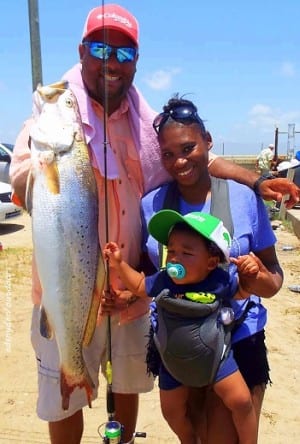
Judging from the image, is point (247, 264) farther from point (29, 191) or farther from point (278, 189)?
point (29, 191)

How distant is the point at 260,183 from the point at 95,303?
96 centimetres

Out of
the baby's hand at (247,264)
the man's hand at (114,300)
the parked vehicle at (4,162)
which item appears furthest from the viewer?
the parked vehicle at (4,162)

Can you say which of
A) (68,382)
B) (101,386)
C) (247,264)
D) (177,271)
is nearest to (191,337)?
(177,271)

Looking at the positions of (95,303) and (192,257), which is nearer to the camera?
(192,257)

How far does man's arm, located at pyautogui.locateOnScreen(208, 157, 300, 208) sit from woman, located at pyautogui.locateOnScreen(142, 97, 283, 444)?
6cm

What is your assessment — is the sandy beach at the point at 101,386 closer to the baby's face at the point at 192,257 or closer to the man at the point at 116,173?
the man at the point at 116,173

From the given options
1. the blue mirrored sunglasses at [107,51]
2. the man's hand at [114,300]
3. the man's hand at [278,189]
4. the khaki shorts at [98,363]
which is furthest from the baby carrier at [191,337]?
the blue mirrored sunglasses at [107,51]

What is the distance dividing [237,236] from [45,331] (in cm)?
99

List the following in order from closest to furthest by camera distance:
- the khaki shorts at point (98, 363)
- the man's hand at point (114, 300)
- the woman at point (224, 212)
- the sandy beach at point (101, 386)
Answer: the woman at point (224, 212), the man's hand at point (114, 300), the khaki shorts at point (98, 363), the sandy beach at point (101, 386)

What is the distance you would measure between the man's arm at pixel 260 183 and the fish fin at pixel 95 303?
2.43 feet

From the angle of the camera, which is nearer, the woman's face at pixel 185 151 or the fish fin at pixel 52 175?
the fish fin at pixel 52 175

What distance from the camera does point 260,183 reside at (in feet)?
8.73

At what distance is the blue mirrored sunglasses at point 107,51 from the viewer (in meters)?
2.65

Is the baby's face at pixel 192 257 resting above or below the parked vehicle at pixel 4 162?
above
